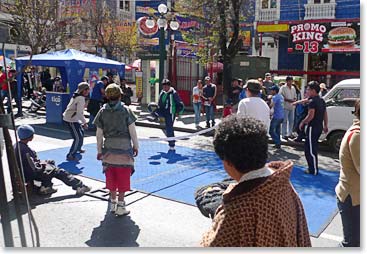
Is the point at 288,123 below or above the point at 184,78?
below

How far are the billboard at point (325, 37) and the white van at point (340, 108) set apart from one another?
36.6 ft

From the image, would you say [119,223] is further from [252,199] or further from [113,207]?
[252,199]

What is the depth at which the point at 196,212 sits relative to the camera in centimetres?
509

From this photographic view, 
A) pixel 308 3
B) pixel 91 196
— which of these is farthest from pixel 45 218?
pixel 308 3

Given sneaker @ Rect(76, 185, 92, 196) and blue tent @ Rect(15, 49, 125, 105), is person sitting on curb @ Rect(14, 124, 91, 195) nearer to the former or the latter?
sneaker @ Rect(76, 185, 92, 196)

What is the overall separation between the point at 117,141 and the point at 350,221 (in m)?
2.76

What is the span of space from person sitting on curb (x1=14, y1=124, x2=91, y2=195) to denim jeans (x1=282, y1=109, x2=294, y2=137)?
612cm

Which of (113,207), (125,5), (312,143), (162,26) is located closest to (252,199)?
(113,207)

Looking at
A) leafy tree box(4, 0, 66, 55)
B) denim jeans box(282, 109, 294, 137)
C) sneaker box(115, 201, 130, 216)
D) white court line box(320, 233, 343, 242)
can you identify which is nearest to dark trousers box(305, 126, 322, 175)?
white court line box(320, 233, 343, 242)

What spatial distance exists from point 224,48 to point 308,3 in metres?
11.5

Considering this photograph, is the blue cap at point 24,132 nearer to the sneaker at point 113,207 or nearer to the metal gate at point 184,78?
the sneaker at point 113,207

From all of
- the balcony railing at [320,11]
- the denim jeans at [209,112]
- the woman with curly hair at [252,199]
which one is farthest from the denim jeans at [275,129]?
→ the balcony railing at [320,11]

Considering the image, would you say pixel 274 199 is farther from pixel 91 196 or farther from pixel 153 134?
pixel 153 134

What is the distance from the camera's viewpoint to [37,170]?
5453 millimetres
